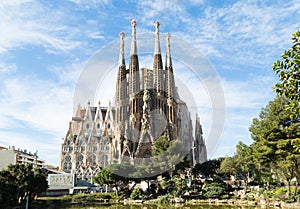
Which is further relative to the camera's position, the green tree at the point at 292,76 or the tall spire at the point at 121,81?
the tall spire at the point at 121,81

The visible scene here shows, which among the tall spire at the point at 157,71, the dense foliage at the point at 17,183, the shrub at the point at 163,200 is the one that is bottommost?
the shrub at the point at 163,200

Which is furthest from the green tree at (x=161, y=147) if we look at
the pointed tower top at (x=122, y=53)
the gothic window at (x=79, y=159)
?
the pointed tower top at (x=122, y=53)

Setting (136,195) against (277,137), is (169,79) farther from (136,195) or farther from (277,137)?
(277,137)

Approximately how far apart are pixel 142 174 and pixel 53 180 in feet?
55.0

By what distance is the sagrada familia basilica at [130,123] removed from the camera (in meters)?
67.2

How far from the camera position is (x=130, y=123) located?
6994 cm

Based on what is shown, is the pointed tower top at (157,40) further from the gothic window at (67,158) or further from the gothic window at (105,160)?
the gothic window at (67,158)

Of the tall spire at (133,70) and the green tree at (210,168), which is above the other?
the tall spire at (133,70)

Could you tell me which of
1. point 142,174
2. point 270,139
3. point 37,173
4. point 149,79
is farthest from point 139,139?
point 270,139

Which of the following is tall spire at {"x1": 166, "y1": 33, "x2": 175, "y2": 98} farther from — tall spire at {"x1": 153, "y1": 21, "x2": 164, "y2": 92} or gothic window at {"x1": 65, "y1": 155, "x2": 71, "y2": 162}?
gothic window at {"x1": 65, "y1": 155, "x2": 71, "y2": 162}

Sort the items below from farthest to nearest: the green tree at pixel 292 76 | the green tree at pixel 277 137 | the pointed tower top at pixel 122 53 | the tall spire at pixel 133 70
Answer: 1. the pointed tower top at pixel 122 53
2. the tall spire at pixel 133 70
3. the green tree at pixel 277 137
4. the green tree at pixel 292 76

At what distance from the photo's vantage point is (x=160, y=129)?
226 feet

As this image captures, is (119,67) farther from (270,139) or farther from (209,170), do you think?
(270,139)

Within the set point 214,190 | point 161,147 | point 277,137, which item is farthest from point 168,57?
point 277,137
